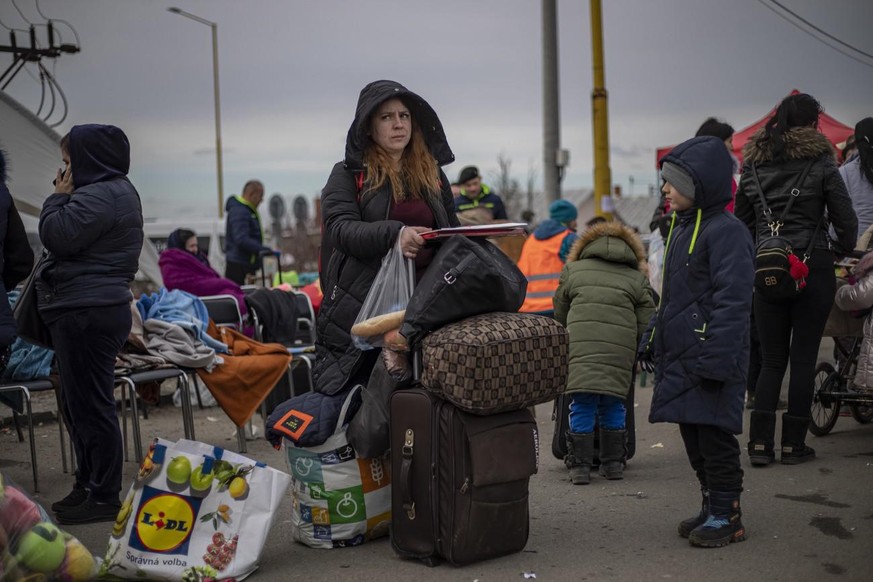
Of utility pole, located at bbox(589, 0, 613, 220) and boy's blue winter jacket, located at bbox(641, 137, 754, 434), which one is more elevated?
utility pole, located at bbox(589, 0, 613, 220)

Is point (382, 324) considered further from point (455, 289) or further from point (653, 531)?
point (653, 531)

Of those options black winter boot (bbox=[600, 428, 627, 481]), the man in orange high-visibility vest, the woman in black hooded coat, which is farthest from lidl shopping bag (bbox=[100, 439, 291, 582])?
the man in orange high-visibility vest

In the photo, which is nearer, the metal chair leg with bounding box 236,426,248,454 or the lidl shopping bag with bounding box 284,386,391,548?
the lidl shopping bag with bounding box 284,386,391,548

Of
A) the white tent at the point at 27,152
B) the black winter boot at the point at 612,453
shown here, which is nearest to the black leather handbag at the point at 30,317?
the black winter boot at the point at 612,453

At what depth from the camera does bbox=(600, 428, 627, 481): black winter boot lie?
636 cm

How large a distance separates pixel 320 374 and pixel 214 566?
3.52 feet

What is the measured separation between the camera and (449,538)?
4.43 meters

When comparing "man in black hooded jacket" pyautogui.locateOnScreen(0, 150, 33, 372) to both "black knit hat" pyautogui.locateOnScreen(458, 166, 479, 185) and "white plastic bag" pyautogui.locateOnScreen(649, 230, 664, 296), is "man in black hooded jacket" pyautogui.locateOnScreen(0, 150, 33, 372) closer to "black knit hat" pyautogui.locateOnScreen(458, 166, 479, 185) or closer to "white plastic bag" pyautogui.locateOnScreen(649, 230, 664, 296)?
"white plastic bag" pyautogui.locateOnScreen(649, 230, 664, 296)

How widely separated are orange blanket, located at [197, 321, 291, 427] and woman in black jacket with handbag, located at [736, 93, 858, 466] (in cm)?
339

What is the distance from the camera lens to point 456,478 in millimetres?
4391

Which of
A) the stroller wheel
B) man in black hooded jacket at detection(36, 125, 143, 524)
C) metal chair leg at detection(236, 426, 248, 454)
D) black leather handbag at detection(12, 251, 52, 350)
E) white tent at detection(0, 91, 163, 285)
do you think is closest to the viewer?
man in black hooded jacket at detection(36, 125, 143, 524)

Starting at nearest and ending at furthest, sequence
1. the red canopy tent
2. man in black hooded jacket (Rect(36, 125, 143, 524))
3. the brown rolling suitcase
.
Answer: the brown rolling suitcase, man in black hooded jacket (Rect(36, 125, 143, 524)), the red canopy tent

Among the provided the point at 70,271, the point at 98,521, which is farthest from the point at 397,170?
the point at 98,521

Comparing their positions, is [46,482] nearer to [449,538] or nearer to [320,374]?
[320,374]
